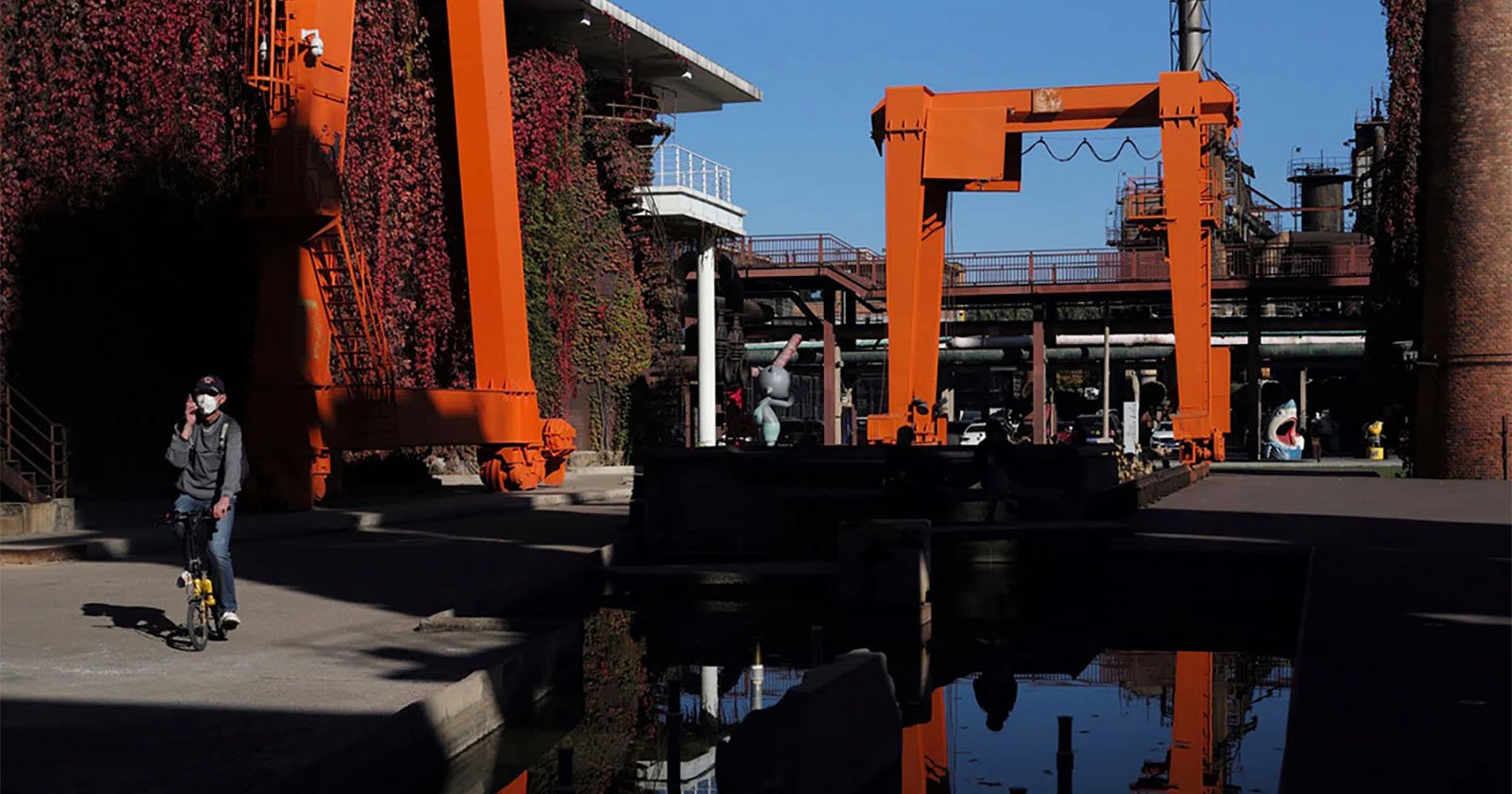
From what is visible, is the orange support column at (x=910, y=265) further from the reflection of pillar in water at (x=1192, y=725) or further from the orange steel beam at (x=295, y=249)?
the reflection of pillar in water at (x=1192, y=725)

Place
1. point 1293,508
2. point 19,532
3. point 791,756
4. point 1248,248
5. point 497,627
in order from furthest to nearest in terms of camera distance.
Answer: point 1248,248 → point 1293,508 → point 19,532 → point 497,627 → point 791,756

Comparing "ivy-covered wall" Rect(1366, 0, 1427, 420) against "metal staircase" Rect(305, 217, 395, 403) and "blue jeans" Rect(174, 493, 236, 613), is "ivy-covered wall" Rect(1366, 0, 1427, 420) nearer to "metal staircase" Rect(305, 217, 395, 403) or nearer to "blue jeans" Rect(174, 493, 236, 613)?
"metal staircase" Rect(305, 217, 395, 403)

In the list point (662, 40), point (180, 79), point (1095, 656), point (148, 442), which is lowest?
point (1095, 656)

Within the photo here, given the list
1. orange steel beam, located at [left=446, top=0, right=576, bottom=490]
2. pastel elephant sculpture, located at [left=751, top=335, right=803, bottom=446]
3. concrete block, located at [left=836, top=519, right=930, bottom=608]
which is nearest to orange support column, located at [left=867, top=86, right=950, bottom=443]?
orange steel beam, located at [left=446, top=0, right=576, bottom=490]

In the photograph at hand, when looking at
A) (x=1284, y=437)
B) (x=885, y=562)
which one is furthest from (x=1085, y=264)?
(x=885, y=562)

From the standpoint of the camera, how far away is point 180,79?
23.9 m

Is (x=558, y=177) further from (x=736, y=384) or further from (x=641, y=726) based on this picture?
(x=641, y=726)

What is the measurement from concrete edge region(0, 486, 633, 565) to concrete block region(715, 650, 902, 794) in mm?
10436

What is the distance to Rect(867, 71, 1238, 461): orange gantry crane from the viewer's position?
27000 millimetres

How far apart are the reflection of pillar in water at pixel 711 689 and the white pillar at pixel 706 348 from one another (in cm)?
2683

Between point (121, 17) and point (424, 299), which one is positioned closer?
point (121, 17)

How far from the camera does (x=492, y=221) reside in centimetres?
2684

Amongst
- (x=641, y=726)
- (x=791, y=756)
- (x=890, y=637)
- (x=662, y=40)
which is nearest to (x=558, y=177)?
(x=662, y=40)

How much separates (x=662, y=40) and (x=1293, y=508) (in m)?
21.9
